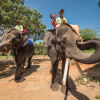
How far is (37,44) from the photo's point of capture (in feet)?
86.4

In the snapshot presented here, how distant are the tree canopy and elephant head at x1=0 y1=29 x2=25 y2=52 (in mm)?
3129

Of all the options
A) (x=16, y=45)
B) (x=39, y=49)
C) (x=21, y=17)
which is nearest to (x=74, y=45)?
(x=16, y=45)

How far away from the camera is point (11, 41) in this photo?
4.48 metres

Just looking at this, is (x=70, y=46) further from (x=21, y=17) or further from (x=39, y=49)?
(x=39, y=49)

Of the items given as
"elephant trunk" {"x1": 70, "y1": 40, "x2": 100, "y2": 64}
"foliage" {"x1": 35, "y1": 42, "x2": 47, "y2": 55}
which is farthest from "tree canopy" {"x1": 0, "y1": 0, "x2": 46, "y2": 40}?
"foliage" {"x1": 35, "y1": 42, "x2": 47, "y2": 55}

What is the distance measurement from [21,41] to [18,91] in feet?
7.56

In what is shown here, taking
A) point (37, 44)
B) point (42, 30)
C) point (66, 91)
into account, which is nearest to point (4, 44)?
point (66, 91)

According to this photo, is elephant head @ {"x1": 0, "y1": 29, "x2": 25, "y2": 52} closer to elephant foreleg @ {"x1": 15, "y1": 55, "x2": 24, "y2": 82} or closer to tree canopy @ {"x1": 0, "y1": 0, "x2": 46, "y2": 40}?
elephant foreleg @ {"x1": 15, "y1": 55, "x2": 24, "y2": 82}

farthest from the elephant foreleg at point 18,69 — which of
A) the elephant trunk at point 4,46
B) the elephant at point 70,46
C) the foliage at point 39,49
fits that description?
the foliage at point 39,49

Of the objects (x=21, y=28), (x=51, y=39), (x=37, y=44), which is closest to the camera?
(x=51, y=39)

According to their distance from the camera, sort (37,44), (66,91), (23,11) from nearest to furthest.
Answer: (66,91)
(23,11)
(37,44)

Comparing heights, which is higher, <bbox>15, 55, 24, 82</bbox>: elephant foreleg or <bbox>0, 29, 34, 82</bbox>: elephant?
<bbox>0, 29, 34, 82</bbox>: elephant

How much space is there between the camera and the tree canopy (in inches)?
313

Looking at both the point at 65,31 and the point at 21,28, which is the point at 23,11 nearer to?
the point at 21,28
